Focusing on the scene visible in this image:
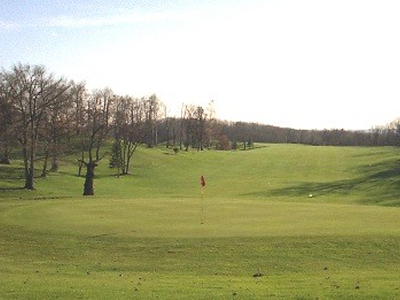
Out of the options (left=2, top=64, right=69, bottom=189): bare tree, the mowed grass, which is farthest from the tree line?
the mowed grass

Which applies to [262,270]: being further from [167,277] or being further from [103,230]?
[103,230]

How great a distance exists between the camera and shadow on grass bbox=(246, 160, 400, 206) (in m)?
59.5

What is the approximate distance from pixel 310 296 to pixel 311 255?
691 centimetres

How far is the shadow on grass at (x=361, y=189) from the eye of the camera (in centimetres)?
5950

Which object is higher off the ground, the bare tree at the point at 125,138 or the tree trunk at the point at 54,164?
the bare tree at the point at 125,138

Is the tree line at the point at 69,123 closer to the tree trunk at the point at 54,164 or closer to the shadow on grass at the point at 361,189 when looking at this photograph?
the tree trunk at the point at 54,164

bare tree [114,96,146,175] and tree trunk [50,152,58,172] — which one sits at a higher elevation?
bare tree [114,96,146,175]

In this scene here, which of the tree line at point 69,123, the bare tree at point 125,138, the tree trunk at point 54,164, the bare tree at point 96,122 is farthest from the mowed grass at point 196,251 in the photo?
the bare tree at point 96,122

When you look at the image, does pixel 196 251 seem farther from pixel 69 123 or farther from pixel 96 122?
pixel 96 122

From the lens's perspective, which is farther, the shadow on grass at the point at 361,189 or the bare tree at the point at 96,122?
the bare tree at the point at 96,122

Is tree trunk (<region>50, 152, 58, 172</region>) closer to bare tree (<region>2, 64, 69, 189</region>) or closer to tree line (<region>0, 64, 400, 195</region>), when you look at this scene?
tree line (<region>0, 64, 400, 195</region>)

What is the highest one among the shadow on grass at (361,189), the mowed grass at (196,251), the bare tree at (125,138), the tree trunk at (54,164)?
the bare tree at (125,138)

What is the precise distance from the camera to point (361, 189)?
224ft

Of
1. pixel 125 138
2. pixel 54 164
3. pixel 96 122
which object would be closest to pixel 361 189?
pixel 125 138
